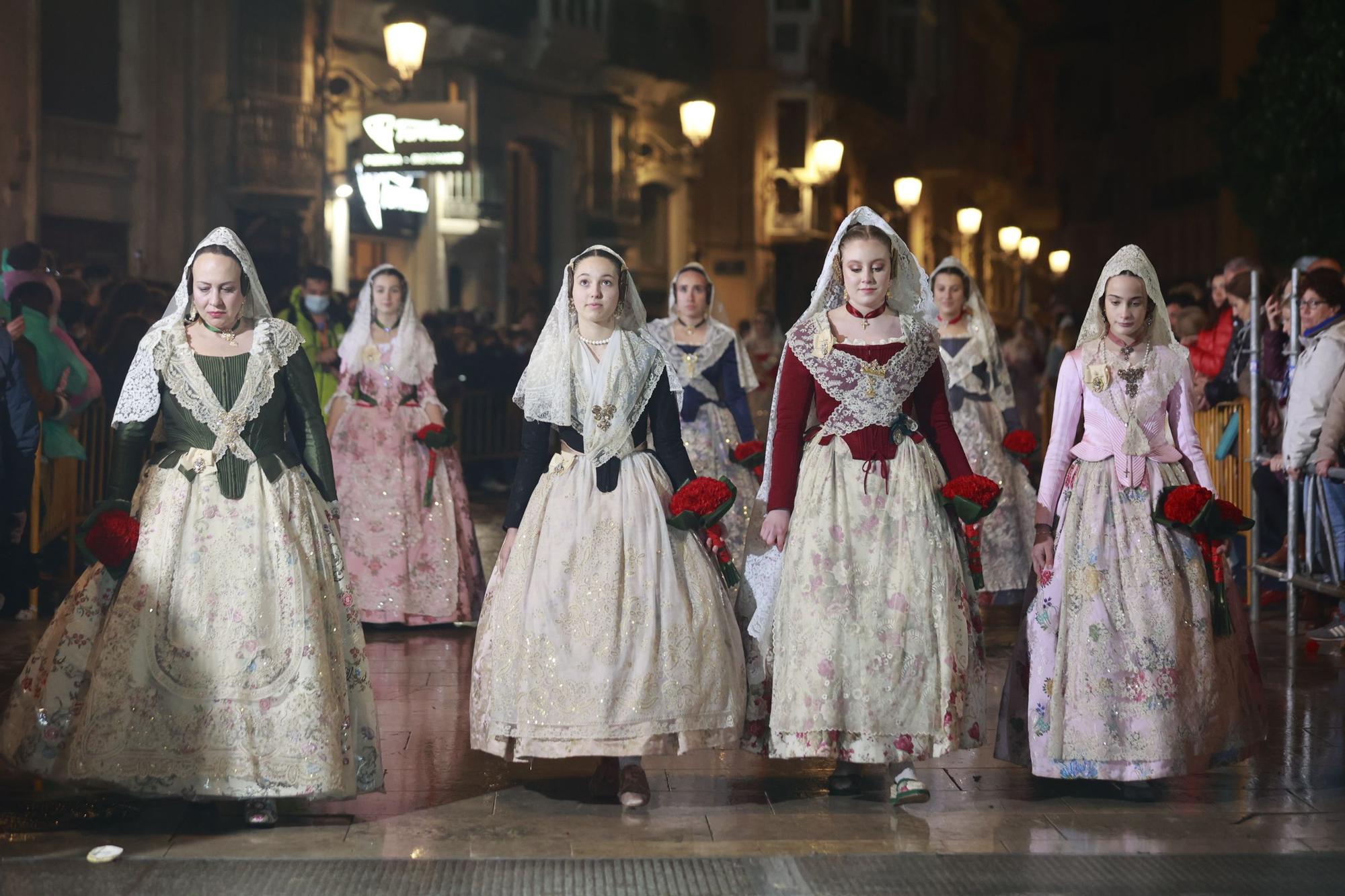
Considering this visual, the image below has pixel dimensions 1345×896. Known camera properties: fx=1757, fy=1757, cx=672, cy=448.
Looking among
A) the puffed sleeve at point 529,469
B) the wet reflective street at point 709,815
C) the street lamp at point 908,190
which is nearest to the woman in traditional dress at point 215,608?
the wet reflective street at point 709,815

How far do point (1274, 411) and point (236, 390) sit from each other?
6733 millimetres

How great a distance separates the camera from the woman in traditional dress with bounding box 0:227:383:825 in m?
5.16

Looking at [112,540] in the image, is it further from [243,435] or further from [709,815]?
[709,815]

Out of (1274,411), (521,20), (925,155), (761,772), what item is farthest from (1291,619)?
(925,155)

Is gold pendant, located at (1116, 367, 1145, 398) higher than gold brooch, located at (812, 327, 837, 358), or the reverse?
gold brooch, located at (812, 327, 837, 358)

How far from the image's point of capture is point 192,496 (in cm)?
534

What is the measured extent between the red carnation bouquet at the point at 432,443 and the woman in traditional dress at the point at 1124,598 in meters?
4.22

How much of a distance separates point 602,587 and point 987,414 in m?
4.82

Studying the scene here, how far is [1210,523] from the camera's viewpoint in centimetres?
550

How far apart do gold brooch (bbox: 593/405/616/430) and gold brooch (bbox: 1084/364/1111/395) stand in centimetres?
159

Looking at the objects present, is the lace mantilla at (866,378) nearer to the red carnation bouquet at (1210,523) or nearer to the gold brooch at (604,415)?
the gold brooch at (604,415)

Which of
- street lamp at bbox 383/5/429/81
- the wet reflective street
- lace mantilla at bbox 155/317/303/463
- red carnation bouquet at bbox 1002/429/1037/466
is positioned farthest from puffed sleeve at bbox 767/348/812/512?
street lamp at bbox 383/5/429/81

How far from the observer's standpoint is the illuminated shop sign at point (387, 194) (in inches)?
781

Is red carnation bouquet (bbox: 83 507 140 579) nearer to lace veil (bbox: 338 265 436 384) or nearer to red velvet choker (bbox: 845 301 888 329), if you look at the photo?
red velvet choker (bbox: 845 301 888 329)
